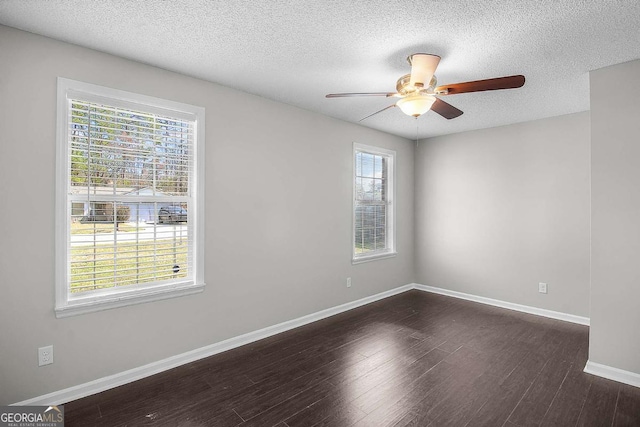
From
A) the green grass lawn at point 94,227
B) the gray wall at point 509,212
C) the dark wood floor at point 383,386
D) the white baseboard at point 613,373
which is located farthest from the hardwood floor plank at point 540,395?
the green grass lawn at point 94,227

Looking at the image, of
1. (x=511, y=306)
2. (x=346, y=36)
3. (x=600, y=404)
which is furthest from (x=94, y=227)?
(x=511, y=306)

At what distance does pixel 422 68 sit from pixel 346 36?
22.2 inches

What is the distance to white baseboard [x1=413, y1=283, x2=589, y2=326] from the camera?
3.84 meters

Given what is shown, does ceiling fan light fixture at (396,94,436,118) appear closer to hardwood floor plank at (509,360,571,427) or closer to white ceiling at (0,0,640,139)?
white ceiling at (0,0,640,139)

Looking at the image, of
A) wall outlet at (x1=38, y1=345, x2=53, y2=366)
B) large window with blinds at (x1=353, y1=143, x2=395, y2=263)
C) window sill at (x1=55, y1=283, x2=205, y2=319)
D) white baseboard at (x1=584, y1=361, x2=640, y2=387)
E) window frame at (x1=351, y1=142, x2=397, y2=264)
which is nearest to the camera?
wall outlet at (x1=38, y1=345, x2=53, y2=366)

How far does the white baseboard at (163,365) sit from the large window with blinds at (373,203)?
1.12m

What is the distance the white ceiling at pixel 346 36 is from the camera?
6.07ft

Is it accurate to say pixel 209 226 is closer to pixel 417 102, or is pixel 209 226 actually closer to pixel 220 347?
pixel 220 347

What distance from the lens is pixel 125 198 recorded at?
250 cm

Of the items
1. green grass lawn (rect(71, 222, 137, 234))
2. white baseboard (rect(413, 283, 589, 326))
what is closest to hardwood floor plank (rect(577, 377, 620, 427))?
white baseboard (rect(413, 283, 589, 326))

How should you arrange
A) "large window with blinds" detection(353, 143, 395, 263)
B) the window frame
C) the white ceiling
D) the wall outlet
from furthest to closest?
the window frame
"large window with blinds" detection(353, 143, 395, 263)
the wall outlet
the white ceiling

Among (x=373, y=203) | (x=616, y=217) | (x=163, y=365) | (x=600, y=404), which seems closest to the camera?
(x=600, y=404)

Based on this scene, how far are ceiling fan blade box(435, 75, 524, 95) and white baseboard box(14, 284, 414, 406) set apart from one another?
9.24ft

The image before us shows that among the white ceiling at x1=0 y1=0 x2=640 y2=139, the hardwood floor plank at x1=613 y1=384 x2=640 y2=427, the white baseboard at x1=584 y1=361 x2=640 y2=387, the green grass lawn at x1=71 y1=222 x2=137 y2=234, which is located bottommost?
the hardwood floor plank at x1=613 y1=384 x2=640 y2=427
